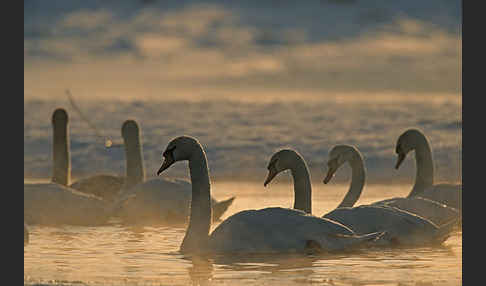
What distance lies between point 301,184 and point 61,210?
344 centimetres

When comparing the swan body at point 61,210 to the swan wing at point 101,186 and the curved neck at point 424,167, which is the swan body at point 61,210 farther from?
the curved neck at point 424,167

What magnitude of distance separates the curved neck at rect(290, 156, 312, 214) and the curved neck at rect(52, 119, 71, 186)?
5718mm

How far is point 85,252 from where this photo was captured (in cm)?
1239

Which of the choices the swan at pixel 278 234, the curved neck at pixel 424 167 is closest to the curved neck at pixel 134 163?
the curved neck at pixel 424 167

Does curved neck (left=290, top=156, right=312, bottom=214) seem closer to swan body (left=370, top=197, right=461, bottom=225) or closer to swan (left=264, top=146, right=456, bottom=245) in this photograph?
swan (left=264, top=146, right=456, bottom=245)

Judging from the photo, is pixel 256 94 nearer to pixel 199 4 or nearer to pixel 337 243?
pixel 199 4

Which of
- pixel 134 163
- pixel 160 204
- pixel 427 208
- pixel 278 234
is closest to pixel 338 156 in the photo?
pixel 160 204

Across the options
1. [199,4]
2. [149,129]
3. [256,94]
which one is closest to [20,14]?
[149,129]

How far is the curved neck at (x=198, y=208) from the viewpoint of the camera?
12.0 meters

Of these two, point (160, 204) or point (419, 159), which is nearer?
point (160, 204)

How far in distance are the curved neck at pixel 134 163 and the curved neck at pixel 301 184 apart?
4.80 m

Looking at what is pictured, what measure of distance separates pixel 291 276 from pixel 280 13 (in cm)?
3779

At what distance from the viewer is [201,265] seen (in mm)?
11188

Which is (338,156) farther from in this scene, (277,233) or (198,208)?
(277,233)
